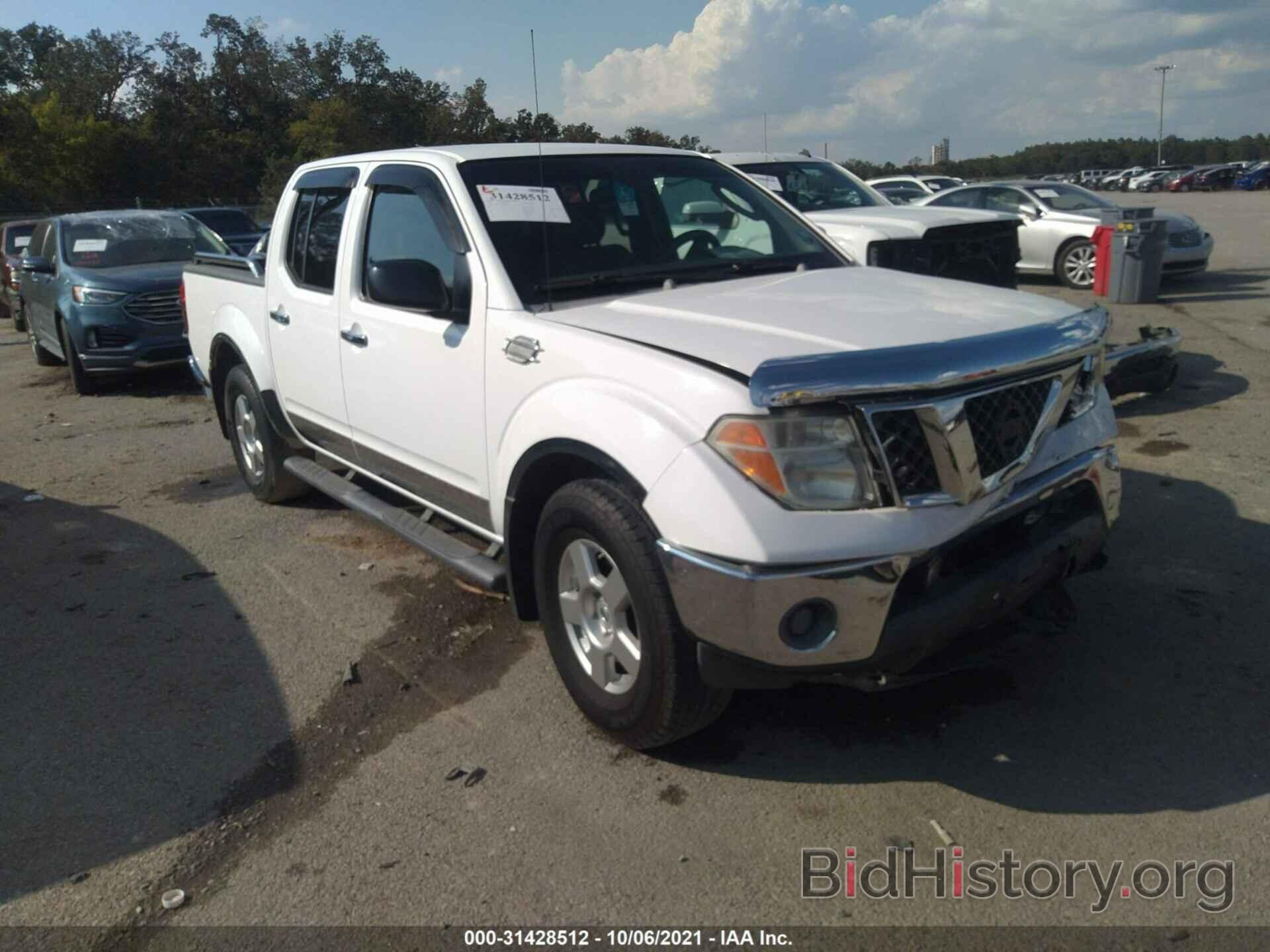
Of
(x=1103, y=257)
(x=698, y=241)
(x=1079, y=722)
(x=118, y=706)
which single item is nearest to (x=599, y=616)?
(x=1079, y=722)

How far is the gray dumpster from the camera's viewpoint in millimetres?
12195

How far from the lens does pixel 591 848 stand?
2914 millimetres

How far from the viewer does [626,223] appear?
4.16 meters

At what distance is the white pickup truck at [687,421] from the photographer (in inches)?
107

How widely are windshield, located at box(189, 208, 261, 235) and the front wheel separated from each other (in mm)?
13636

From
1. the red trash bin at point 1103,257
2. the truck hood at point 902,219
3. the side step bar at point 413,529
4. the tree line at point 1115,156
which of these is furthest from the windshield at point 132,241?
the tree line at point 1115,156

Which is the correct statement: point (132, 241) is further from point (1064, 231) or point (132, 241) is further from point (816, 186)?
point (1064, 231)

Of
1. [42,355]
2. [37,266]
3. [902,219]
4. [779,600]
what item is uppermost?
[902,219]

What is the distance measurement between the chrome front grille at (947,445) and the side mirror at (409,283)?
1.76 metres

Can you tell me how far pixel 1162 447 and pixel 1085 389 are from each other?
3554 millimetres

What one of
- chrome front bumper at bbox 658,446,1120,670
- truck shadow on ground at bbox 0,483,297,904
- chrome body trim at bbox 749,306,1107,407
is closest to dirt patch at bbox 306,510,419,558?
truck shadow on ground at bbox 0,483,297,904

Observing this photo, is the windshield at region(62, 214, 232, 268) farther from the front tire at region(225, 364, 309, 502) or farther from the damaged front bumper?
the damaged front bumper

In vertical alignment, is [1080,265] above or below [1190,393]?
above

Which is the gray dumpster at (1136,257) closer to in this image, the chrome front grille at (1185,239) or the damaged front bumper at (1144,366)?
the chrome front grille at (1185,239)
